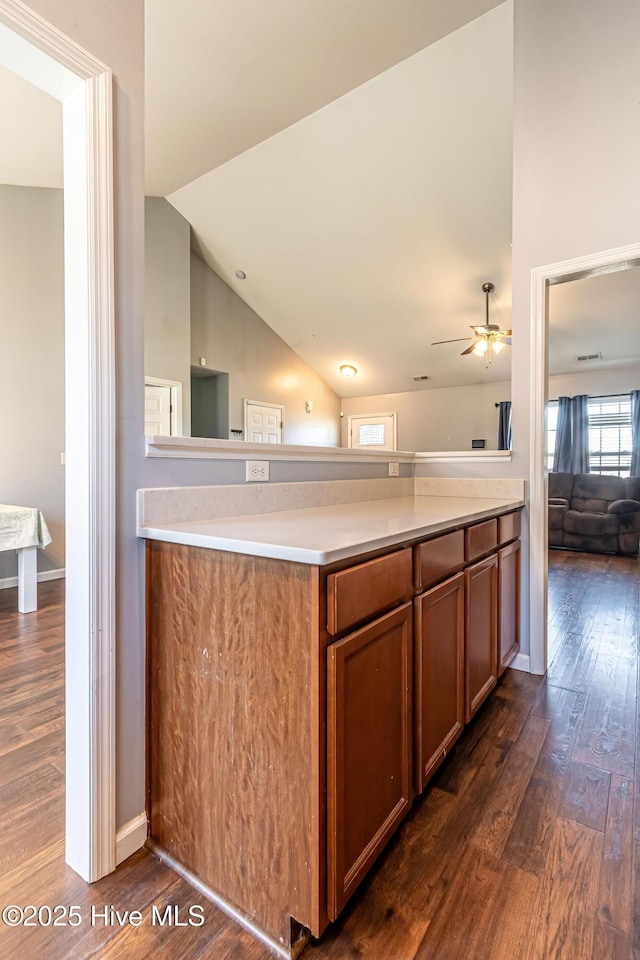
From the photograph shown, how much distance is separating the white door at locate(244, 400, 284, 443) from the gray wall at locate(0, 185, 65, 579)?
9.00 ft

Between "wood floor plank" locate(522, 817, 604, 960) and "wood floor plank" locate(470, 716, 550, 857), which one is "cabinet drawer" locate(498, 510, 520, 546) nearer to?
"wood floor plank" locate(470, 716, 550, 857)

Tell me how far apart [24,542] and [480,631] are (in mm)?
3102

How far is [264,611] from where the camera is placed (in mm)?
1006

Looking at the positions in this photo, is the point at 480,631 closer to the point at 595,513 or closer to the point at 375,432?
the point at 595,513

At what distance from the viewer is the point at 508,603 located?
2.23 metres

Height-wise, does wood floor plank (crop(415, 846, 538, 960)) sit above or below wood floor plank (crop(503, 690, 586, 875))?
above

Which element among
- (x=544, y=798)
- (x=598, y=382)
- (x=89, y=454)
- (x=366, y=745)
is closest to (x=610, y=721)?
(x=544, y=798)

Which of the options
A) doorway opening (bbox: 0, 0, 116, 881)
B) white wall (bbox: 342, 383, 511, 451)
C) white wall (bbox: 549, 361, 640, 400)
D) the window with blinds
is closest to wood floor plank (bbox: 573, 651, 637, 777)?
doorway opening (bbox: 0, 0, 116, 881)

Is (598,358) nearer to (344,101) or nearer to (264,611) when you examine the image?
(344,101)

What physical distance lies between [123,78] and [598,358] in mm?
6742

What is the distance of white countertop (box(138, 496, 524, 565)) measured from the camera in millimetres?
964

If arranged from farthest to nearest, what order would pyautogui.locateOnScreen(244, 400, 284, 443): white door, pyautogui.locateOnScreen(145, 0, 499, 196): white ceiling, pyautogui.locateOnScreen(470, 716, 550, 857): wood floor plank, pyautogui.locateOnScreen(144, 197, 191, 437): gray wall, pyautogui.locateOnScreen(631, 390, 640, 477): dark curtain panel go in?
pyautogui.locateOnScreen(244, 400, 284, 443): white door → pyautogui.locateOnScreen(631, 390, 640, 477): dark curtain panel → pyautogui.locateOnScreen(144, 197, 191, 437): gray wall → pyautogui.locateOnScreen(145, 0, 499, 196): white ceiling → pyautogui.locateOnScreen(470, 716, 550, 857): wood floor plank

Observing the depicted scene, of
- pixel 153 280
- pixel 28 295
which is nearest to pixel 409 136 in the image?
pixel 153 280

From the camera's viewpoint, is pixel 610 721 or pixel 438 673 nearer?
pixel 438 673
